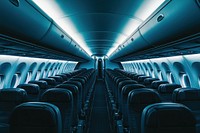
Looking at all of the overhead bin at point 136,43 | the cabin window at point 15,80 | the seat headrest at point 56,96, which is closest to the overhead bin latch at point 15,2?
the seat headrest at point 56,96

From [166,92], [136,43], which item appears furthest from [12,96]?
[166,92]

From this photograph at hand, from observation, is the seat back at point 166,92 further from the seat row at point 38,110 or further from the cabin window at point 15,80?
the cabin window at point 15,80

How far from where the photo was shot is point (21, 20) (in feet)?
8.11

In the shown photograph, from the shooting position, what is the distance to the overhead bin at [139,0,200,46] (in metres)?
2.06

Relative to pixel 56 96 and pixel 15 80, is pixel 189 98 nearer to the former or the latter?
pixel 56 96

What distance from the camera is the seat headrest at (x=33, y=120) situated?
2.08 m

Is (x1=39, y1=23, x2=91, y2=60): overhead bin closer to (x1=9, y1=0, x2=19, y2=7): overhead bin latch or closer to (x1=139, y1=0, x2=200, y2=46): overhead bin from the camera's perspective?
(x1=9, y1=0, x2=19, y2=7): overhead bin latch

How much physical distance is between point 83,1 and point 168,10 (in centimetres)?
162

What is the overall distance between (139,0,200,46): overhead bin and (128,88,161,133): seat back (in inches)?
46.2

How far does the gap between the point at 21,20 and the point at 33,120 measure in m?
1.42

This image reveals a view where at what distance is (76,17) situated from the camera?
4531 mm

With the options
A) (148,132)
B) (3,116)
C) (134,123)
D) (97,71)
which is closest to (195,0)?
(148,132)

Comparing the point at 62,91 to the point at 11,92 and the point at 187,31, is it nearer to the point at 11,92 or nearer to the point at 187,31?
the point at 11,92

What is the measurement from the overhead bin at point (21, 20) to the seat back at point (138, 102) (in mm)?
2199
